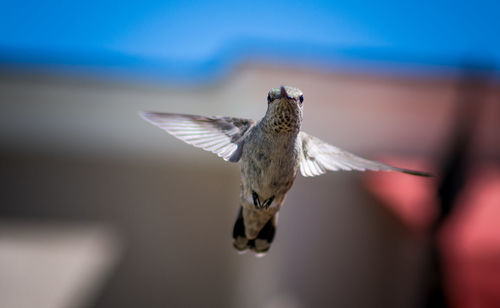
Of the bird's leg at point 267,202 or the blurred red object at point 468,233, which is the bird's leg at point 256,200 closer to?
the bird's leg at point 267,202

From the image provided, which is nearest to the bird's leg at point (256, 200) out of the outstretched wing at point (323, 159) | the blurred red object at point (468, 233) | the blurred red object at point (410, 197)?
the outstretched wing at point (323, 159)

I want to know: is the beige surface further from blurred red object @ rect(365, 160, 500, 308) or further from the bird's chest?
the bird's chest

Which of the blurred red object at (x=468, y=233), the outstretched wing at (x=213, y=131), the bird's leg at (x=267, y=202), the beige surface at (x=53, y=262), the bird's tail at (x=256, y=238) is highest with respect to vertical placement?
the outstretched wing at (x=213, y=131)

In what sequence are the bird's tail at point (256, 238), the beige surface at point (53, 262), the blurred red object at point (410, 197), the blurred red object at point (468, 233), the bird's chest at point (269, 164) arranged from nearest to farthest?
the bird's chest at point (269, 164), the bird's tail at point (256, 238), the blurred red object at point (468, 233), the blurred red object at point (410, 197), the beige surface at point (53, 262)

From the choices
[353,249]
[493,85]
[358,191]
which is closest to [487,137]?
[493,85]

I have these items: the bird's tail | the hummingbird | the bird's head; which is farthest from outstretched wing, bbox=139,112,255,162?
the bird's tail

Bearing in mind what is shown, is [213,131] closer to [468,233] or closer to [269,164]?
[269,164]

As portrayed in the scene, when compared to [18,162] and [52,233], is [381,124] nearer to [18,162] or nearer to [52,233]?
[52,233]

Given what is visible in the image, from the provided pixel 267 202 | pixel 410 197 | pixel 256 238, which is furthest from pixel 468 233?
pixel 267 202
